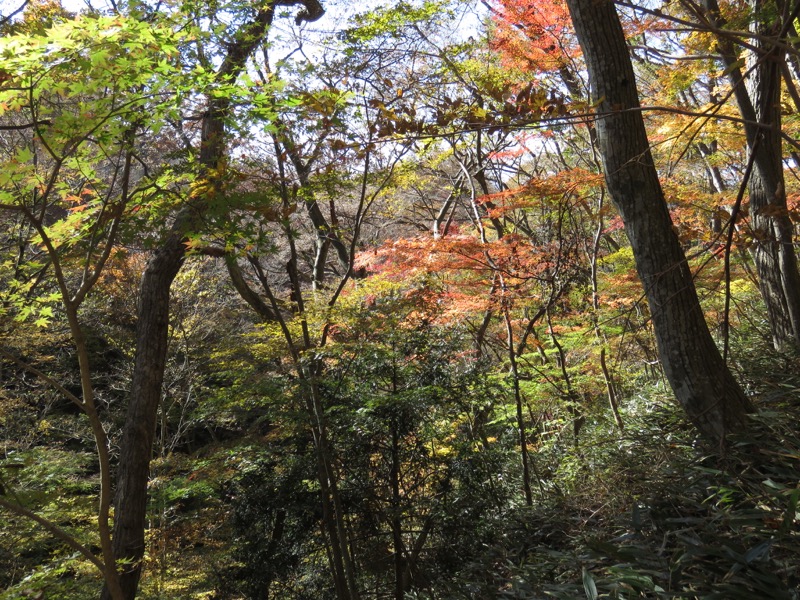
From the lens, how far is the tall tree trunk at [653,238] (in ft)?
10.0

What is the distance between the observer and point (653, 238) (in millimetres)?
3129

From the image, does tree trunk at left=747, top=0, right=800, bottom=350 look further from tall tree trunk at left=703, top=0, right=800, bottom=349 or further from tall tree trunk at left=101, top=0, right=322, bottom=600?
tall tree trunk at left=101, top=0, right=322, bottom=600

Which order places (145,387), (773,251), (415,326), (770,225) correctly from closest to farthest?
(770,225), (773,251), (145,387), (415,326)

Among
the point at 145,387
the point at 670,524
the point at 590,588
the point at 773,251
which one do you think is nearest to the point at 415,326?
the point at 145,387

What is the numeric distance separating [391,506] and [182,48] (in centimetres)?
461

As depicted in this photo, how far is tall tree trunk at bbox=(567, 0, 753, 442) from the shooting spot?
3055mm

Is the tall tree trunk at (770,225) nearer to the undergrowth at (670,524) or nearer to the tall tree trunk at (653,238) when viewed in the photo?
the undergrowth at (670,524)

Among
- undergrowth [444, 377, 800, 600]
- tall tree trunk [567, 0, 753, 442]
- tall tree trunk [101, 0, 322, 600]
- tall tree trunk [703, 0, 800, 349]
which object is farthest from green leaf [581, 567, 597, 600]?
tall tree trunk [101, 0, 322, 600]

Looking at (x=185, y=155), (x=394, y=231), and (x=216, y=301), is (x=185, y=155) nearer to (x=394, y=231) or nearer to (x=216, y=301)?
(x=216, y=301)

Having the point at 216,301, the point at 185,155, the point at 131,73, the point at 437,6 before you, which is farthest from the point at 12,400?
the point at 437,6

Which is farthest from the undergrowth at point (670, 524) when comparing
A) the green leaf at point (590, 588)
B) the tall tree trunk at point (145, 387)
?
the tall tree trunk at point (145, 387)

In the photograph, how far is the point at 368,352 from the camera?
18.2 ft

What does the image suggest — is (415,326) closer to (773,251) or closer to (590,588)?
(773,251)

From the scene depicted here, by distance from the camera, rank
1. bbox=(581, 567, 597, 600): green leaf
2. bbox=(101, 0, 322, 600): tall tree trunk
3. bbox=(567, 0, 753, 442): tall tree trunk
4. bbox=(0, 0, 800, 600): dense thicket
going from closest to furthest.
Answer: bbox=(581, 567, 597, 600): green leaf < bbox=(0, 0, 800, 600): dense thicket < bbox=(567, 0, 753, 442): tall tree trunk < bbox=(101, 0, 322, 600): tall tree trunk
